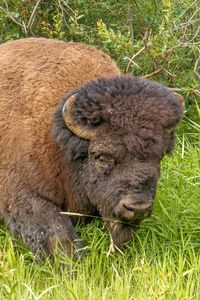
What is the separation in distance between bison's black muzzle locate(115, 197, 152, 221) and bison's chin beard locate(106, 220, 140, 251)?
0.64 feet

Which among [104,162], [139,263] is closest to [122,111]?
[104,162]

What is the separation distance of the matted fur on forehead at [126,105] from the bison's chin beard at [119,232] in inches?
28.1

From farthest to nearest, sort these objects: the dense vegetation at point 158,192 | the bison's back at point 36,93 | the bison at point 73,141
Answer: the bison's back at point 36,93
the bison at point 73,141
the dense vegetation at point 158,192

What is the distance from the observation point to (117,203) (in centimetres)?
527

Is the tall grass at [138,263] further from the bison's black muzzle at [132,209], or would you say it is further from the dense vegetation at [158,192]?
the bison's black muzzle at [132,209]

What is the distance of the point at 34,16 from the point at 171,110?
2927 mm

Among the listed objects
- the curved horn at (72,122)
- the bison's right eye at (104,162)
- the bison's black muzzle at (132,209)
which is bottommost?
the bison's black muzzle at (132,209)

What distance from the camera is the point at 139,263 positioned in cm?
527

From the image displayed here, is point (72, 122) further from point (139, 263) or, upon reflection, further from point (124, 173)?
point (139, 263)

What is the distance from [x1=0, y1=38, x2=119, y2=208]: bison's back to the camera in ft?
19.0

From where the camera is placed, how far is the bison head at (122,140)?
522 cm

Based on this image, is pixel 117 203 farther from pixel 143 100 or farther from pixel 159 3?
pixel 159 3

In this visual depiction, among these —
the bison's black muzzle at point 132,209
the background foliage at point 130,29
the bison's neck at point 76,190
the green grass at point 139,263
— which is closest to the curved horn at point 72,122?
the bison's neck at point 76,190

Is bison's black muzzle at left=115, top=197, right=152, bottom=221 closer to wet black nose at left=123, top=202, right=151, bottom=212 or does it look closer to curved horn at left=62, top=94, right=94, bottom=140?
wet black nose at left=123, top=202, right=151, bottom=212
